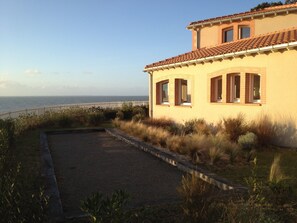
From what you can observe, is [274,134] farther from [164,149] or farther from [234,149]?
[164,149]

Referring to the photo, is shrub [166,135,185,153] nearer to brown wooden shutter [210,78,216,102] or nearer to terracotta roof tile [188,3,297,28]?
brown wooden shutter [210,78,216,102]

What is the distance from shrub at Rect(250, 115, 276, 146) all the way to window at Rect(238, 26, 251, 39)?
5.91m

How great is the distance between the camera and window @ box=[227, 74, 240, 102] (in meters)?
13.6

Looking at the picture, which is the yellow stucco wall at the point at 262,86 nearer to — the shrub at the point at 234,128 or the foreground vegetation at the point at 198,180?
the foreground vegetation at the point at 198,180

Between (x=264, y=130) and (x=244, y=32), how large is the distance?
6899mm

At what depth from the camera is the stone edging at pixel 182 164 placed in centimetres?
658

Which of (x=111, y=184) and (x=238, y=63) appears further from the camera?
(x=238, y=63)

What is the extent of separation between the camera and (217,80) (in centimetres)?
1448

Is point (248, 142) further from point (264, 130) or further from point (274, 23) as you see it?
point (274, 23)

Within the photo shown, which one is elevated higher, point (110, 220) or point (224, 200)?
point (110, 220)

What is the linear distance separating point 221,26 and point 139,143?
28.3ft

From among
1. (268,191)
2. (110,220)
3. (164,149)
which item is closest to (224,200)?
(268,191)

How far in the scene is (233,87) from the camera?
539 inches

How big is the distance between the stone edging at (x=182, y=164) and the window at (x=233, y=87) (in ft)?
14.6
